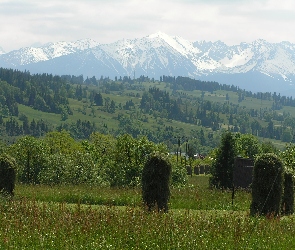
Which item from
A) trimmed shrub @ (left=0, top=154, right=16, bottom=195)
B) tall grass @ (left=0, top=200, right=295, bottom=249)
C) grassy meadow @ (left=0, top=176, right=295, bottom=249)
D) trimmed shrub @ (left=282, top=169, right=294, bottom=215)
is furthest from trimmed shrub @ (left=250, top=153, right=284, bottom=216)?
trimmed shrub @ (left=0, top=154, right=16, bottom=195)

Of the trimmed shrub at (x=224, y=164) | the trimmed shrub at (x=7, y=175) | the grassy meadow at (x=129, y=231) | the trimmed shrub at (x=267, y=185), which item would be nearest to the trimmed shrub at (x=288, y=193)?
the trimmed shrub at (x=267, y=185)

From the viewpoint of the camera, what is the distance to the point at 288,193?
24219mm

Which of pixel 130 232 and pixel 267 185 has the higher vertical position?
pixel 267 185

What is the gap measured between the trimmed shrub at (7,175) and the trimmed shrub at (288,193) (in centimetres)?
1235

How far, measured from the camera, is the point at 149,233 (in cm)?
1521

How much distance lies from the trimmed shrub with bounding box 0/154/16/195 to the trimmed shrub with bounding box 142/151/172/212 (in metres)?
6.62

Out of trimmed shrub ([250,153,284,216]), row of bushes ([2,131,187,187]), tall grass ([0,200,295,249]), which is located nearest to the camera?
tall grass ([0,200,295,249])

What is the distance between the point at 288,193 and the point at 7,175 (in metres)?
12.8

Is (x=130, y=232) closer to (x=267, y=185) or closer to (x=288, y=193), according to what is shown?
(x=267, y=185)

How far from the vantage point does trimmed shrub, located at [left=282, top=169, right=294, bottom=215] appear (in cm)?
2378

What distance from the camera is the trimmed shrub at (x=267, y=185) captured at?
21438 mm

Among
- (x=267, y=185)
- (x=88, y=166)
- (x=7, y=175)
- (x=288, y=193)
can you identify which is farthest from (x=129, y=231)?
(x=88, y=166)

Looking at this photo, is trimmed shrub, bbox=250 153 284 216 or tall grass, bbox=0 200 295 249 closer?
tall grass, bbox=0 200 295 249

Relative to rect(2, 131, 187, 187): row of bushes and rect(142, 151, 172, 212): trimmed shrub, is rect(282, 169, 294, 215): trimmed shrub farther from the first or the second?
rect(2, 131, 187, 187): row of bushes
